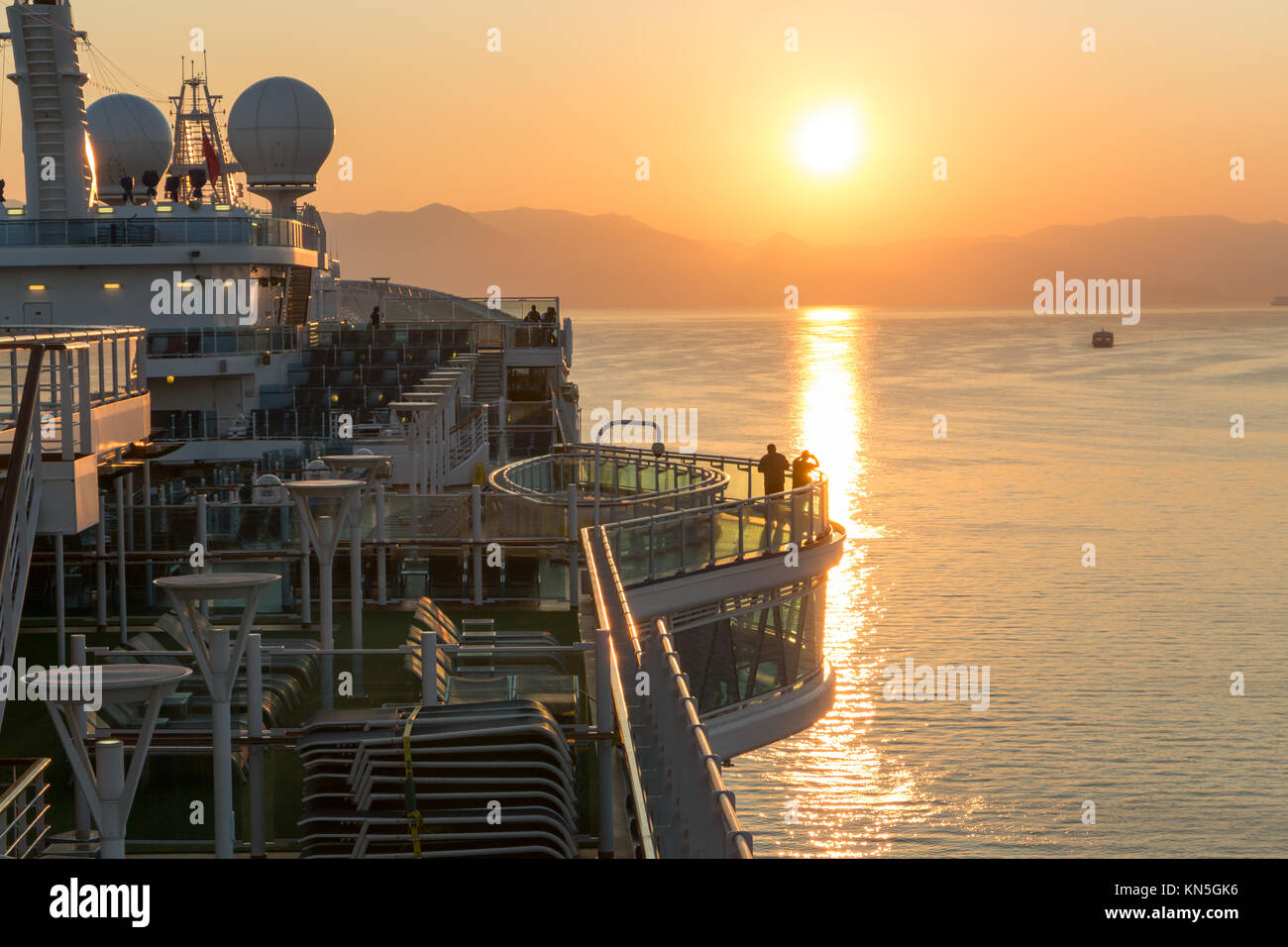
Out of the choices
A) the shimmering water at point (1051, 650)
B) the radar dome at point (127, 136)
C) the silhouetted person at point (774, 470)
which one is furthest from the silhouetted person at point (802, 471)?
the radar dome at point (127, 136)

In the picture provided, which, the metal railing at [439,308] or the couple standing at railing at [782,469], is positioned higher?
the metal railing at [439,308]

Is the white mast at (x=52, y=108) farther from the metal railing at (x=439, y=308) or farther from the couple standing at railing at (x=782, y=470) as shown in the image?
the couple standing at railing at (x=782, y=470)

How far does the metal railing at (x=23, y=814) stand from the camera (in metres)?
7.30

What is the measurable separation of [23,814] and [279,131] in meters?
41.6

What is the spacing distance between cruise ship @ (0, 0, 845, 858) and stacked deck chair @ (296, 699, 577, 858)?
0.02 metres

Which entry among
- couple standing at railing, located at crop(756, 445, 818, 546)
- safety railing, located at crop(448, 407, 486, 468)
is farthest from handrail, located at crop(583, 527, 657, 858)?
safety railing, located at crop(448, 407, 486, 468)

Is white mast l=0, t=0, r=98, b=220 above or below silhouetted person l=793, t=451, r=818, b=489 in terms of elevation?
above

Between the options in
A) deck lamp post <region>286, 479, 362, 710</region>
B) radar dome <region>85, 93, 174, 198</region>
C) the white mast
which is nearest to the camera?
deck lamp post <region>286, 479, 362, 710</region>

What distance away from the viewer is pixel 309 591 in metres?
15.8

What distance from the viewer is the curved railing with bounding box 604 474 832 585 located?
711 inches

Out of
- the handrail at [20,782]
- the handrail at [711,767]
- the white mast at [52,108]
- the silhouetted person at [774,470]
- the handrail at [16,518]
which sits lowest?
the handrail at [20,782]

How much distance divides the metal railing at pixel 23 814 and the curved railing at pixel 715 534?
900cm

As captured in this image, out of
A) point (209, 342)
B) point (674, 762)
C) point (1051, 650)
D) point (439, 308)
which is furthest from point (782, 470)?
point (439, 308)

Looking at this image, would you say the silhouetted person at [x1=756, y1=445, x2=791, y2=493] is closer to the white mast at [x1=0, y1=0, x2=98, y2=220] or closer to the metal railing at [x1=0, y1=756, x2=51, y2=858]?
the metal railing at [x1=0, y1=756, x2=51, y2=858]
